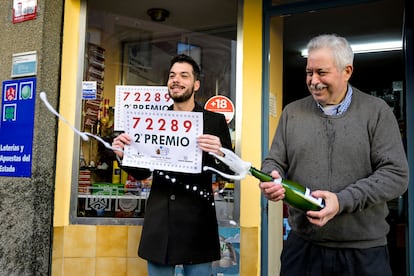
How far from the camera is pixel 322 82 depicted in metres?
2.03

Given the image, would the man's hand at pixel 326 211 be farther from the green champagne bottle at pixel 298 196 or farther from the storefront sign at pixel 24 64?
the storefront sign at pixel 24 64

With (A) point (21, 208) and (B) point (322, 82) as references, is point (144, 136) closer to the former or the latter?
(B) point (322, 82)

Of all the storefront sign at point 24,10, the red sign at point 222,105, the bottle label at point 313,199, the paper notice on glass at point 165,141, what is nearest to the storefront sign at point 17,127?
the storefront sign at point 24,10

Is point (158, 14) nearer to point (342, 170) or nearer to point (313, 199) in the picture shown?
point (342, 170)

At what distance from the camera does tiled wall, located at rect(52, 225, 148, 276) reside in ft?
12.3

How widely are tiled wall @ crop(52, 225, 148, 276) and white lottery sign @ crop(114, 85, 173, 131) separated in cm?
96

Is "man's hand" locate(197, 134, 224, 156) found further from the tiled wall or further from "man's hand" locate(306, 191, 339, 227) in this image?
the tiled wall

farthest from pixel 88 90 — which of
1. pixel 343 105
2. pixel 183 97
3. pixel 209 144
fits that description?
pixel 343 105

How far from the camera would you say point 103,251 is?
148 inches

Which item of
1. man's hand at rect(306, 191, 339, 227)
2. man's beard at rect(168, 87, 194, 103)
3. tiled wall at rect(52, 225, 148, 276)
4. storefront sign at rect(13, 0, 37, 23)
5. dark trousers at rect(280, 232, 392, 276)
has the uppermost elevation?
storefront sign at rect(13, 0, 37, 23)

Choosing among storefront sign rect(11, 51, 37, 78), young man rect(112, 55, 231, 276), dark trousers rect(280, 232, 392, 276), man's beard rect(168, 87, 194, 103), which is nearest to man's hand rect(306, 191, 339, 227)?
dark trousers rect(280, 232, 392, 276)

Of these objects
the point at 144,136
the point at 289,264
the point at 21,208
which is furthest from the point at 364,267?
the point at 21,208

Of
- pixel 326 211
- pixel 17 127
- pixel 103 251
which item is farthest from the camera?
pixel 17 127

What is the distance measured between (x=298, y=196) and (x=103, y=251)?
92.5 inches
